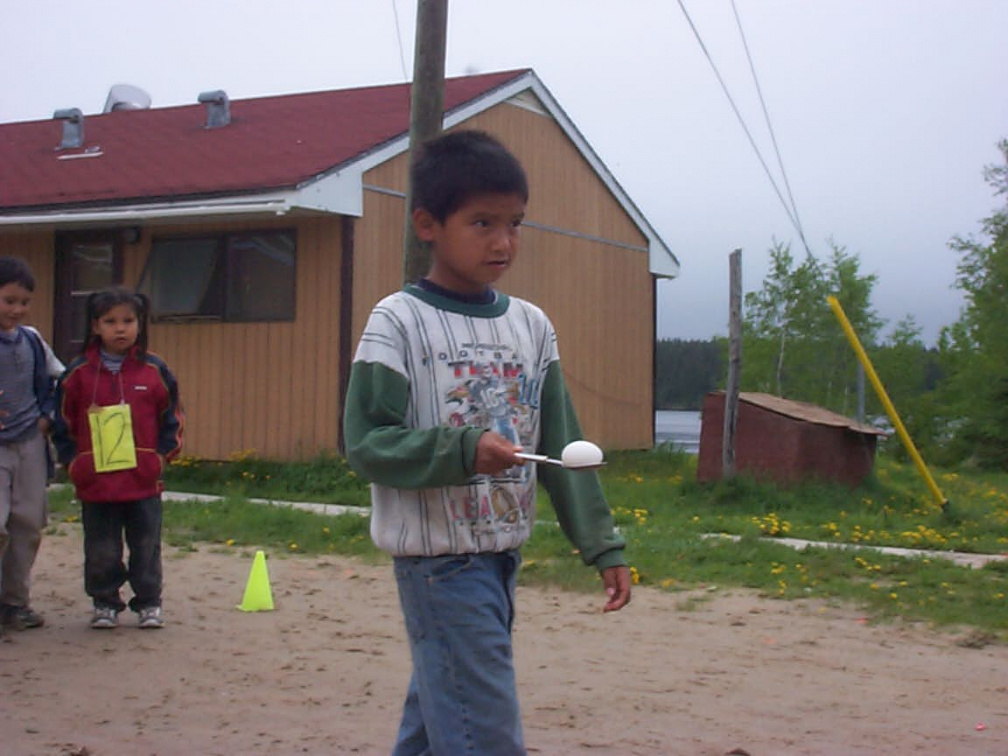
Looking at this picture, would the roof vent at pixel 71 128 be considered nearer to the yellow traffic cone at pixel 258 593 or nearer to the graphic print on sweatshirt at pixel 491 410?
the yellow traffic cone at pixel 258 593

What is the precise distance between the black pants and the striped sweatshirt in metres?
3.65

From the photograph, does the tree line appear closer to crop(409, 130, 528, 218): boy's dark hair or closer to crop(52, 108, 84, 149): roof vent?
crop(52, 108, 84, 149): roof vent

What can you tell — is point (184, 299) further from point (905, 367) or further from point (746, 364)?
point (905, 367)

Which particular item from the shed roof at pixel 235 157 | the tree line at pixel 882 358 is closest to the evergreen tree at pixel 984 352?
the tree line at pixel 882 358

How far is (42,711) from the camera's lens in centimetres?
481

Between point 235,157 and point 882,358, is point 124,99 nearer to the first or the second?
point 235,157

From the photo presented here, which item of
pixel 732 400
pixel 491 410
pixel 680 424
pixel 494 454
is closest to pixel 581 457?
pixel 494 454

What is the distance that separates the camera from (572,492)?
306cm

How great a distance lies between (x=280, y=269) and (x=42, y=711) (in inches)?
389

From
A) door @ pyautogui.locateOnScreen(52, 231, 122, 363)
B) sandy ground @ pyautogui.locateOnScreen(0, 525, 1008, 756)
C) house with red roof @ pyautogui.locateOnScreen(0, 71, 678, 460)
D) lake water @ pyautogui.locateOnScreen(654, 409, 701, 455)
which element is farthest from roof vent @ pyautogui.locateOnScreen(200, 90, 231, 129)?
lake water @ pyautogui.locateOnScreen(654, 409, 701, 455)

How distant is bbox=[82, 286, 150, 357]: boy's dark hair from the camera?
20.0 feet

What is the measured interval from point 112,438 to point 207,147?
1038 centimetres

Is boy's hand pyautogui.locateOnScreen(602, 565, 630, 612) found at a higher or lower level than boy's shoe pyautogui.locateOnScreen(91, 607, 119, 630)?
higher

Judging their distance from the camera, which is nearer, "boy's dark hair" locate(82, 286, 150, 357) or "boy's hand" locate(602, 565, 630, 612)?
"boy's hand" locate(602, 565, 630, 612)
